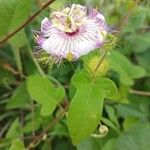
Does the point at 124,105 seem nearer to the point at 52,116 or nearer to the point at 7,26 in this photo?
the point at 52,116

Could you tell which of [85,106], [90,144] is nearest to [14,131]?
[90,144]

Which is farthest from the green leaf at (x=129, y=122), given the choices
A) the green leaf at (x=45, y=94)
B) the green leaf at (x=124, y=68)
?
the green leaf at (x=45, y=94)

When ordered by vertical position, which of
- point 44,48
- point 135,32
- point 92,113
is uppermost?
point 44,48

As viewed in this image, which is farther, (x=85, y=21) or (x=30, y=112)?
(x=30, y=112)

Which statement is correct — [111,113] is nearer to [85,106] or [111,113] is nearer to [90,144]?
[90,144]

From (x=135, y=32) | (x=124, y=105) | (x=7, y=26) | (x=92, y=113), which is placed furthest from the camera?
(x=135, y=32)

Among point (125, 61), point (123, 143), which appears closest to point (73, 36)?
point (123, 143)
